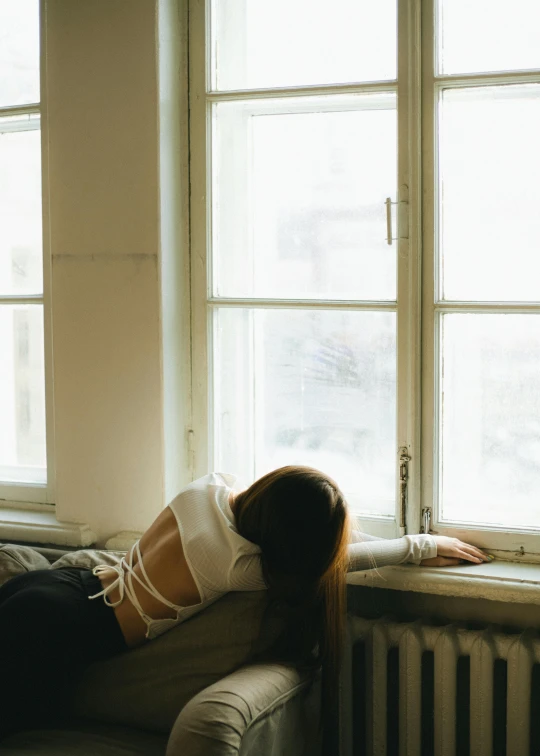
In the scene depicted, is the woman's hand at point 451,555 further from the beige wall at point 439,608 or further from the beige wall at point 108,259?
the beige wall at point 108,259

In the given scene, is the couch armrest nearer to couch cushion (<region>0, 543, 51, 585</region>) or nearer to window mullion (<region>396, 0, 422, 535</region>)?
window mullion (<region>396, 0, 422, 535</region>)

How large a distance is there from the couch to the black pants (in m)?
0.04

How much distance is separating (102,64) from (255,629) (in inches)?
65.2

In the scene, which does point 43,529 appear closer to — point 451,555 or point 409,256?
point 451,555

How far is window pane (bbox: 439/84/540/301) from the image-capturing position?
7.41 feet

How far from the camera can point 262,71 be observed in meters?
2.50

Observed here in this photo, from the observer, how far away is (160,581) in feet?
6.77

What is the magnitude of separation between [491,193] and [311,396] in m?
0.75

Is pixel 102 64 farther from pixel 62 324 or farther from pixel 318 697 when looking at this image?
pixel 318 697

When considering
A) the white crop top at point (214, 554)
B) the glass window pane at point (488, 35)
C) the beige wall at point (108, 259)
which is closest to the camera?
the white crop top at point (214, 554)

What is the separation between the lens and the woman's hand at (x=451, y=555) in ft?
7.45

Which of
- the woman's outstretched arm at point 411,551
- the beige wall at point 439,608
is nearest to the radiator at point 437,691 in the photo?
the beige wall at point 439,608

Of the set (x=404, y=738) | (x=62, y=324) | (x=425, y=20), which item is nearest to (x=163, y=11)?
(x=425, y=20)

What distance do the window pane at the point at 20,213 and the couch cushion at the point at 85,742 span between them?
1.39 meters
